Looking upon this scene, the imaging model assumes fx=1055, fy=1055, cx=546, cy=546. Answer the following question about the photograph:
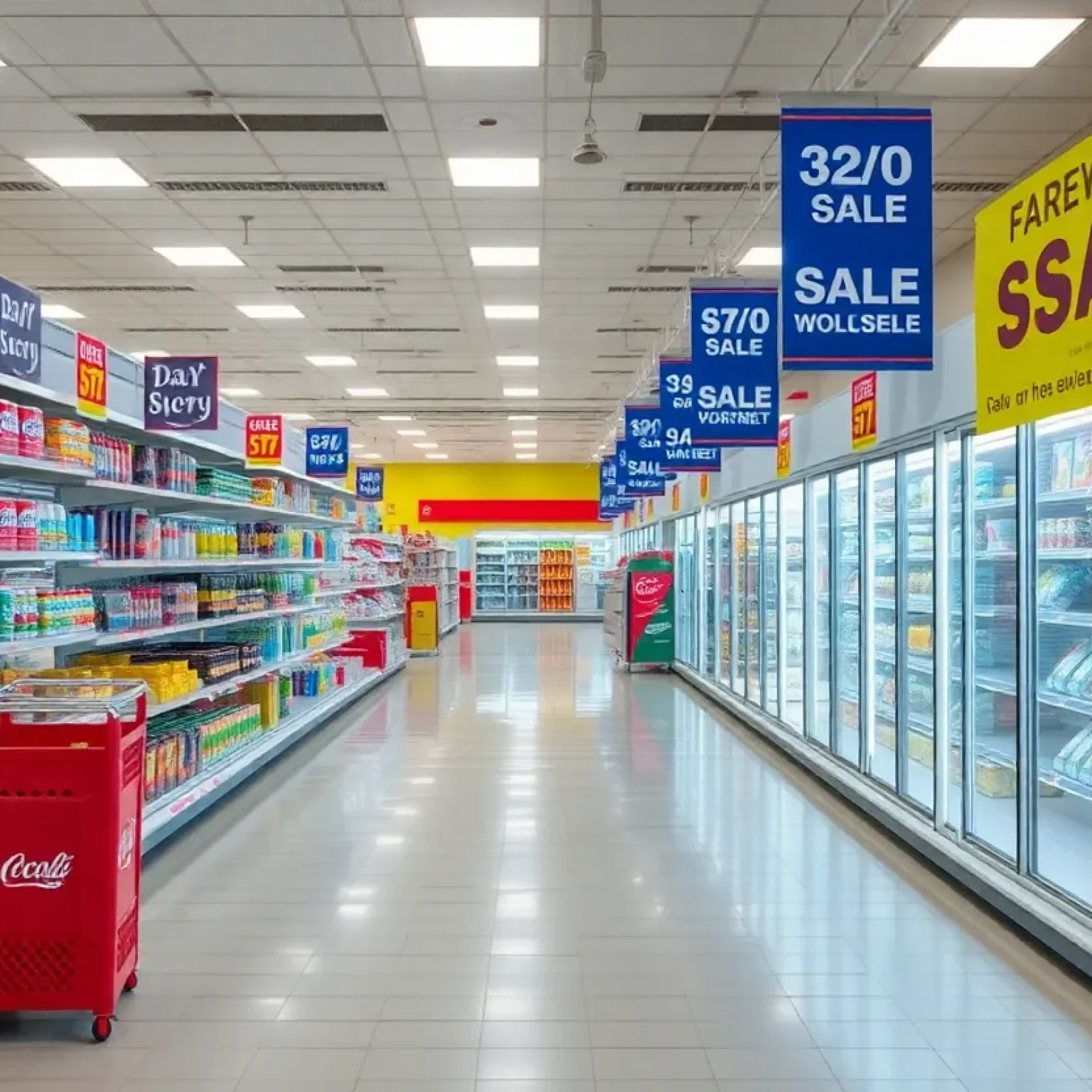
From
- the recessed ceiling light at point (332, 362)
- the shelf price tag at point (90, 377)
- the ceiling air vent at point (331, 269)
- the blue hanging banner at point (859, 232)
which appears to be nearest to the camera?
the blue hanging banner at point (859, 232)

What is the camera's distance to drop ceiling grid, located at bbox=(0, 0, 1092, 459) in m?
5.95

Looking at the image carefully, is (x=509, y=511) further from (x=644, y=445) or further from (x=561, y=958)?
(x=561, y=958)

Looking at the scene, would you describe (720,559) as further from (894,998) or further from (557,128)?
(894,998)

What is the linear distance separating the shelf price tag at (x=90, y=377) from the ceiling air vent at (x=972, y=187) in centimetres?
658

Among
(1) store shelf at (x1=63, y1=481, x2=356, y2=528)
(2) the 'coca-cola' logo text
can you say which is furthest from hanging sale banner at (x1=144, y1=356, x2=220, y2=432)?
(2) the 'coca-cola' logo text

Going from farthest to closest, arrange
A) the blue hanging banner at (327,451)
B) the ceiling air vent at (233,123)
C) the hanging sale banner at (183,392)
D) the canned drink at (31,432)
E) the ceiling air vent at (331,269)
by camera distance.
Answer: the blue hanging banner at (327,451) < the ceiling air vent at (331,269) < the ceiling air vent at (233,123) < the hanging sale banner at (183,392) < the canned drink at (31,432)

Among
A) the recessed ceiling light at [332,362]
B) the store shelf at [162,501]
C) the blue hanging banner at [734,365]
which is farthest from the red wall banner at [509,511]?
the blue hanging banner at [734,365]

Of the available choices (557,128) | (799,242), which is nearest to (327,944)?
(799,242)

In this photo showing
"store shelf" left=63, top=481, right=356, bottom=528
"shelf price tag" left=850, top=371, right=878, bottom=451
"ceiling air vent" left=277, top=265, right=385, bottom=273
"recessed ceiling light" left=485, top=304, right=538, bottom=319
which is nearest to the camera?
"store shelf" left=63, top=481, right=356, bottom=528

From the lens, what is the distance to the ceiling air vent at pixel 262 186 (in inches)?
330

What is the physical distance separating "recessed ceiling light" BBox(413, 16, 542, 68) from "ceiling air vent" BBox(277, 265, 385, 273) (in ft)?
Answer: 15.0

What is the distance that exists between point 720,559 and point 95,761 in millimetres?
9157

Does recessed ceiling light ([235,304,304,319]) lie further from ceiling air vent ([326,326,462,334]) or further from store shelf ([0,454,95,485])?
store shelf ([0,454,95,485])

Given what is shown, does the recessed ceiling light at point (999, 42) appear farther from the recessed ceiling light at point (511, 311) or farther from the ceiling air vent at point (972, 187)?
the recessed ceiling light at point (511, 311)
